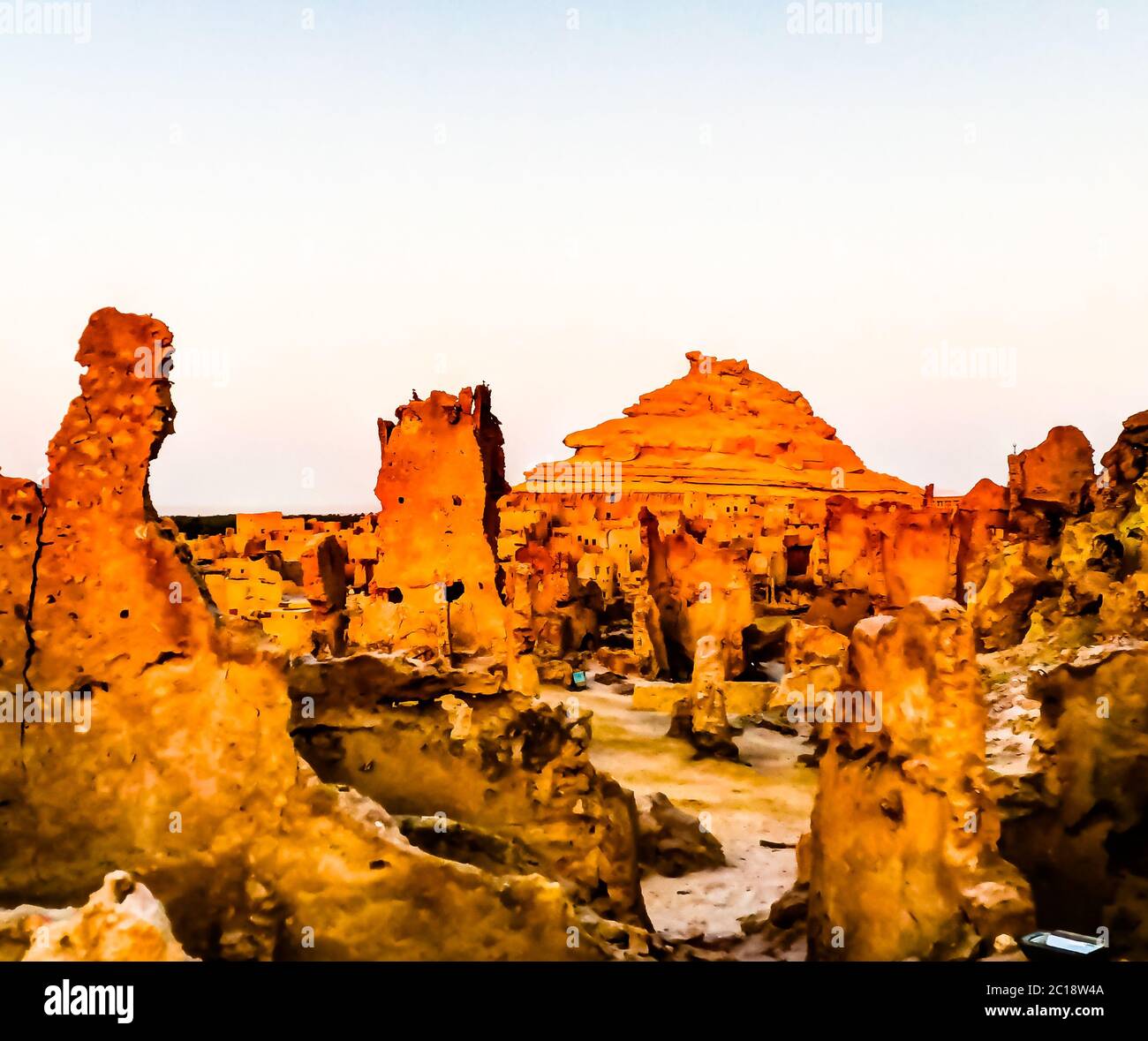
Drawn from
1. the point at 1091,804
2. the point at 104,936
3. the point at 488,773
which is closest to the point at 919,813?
the point at 1091,804

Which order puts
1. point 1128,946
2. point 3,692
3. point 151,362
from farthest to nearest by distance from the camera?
point 1128,946, point 151,362, point 3,692

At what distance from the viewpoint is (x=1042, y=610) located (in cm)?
1481

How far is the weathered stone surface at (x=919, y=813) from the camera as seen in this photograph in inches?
205

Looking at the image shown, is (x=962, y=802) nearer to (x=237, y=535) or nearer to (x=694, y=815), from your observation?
(x=694, y=815)

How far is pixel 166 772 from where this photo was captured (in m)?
4.78

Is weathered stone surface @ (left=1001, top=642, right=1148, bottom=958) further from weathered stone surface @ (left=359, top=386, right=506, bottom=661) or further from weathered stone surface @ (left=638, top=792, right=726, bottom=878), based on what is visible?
weathered stone surface @ (left=359, top=386, right=506, bottom=661)

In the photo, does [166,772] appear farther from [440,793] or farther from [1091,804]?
[1091,804]

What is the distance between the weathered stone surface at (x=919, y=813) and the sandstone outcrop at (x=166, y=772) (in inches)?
76.1

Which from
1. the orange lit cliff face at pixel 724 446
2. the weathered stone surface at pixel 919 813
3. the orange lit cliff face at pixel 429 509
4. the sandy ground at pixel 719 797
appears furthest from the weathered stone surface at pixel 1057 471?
the orange lit cliff face at pixel 724 446

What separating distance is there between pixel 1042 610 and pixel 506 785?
36.9 ft

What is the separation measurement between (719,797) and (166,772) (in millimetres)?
8558

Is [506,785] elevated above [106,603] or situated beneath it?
situated beneath

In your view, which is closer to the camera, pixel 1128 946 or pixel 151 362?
pixel 151 362
